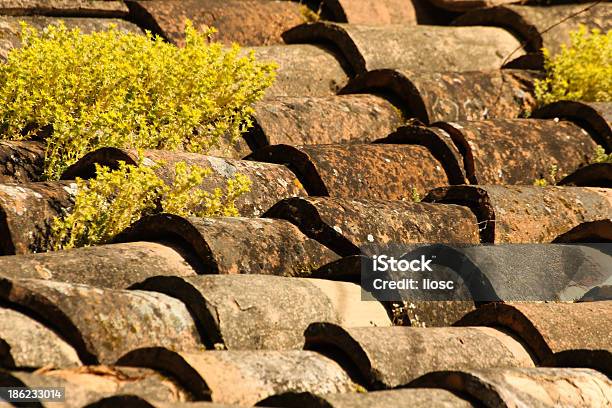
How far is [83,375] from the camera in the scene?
3.54m

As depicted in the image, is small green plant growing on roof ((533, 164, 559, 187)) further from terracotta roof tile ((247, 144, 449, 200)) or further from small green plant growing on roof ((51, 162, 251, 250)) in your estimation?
small green plant growing on roof ((51, 162, 251, 250))

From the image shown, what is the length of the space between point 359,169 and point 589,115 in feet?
5.95

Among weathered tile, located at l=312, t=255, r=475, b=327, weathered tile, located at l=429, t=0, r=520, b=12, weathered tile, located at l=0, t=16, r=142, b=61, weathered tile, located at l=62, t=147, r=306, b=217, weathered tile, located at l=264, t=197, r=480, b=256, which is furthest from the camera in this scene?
weathered tile, located at l=429, t=0, r=520, b=12

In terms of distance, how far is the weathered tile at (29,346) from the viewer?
356 cm

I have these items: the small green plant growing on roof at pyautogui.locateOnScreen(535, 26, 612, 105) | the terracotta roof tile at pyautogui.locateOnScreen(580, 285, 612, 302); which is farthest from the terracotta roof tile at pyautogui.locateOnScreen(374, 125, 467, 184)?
the small green plant growing on roof at pyautogui.locateOnScreen(535, 26, 612, 105)

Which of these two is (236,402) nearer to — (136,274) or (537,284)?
(136,274)

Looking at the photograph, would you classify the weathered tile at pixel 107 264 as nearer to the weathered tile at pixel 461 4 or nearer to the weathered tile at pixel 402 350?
the weathered tile at pixel 402 350

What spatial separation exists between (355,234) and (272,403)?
5.38 feet

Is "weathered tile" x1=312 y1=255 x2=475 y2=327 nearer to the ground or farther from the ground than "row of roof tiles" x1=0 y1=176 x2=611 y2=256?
nearer to the ground

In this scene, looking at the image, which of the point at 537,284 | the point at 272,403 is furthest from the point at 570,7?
the point at 272,403

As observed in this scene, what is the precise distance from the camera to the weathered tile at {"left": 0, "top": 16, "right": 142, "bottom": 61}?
6.36 meters

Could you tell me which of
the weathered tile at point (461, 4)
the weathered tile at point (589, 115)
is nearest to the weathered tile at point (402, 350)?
the weathered tile at point (589, 115)

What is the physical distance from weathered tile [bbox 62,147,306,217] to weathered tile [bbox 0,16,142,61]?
1137mm

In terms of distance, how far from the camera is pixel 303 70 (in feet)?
24.1
